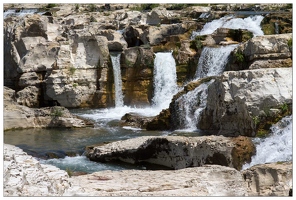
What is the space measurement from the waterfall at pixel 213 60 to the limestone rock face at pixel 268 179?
11953 mm

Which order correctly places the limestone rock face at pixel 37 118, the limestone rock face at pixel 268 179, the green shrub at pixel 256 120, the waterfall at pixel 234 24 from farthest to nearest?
the waterfall at pixel 234 24
the limestone rock face at pixel 37 118
the green shrub at pixel 256 120
the limestone rock face at pixel 268 179

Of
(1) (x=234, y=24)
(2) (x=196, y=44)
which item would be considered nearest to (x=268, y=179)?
(2) (x=196, y=44)

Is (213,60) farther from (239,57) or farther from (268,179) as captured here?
(268,179)

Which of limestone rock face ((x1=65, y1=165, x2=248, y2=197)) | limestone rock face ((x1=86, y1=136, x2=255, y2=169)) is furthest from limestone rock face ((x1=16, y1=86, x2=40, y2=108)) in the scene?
limestone rock face ((x1=65, y1=165, x2=248, y2=197))

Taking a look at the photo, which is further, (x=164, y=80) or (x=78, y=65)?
(x=78, y=65)

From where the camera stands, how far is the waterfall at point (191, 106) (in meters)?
16.1

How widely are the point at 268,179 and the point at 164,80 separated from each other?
14.1m

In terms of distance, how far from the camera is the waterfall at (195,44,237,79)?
19594mm

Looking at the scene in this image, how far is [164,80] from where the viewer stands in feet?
70.6

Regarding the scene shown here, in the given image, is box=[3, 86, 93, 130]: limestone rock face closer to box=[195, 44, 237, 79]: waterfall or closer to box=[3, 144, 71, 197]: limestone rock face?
box=[195, 44, 237, 79]: waterfall

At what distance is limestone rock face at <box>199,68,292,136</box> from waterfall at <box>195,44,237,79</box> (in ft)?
17.9

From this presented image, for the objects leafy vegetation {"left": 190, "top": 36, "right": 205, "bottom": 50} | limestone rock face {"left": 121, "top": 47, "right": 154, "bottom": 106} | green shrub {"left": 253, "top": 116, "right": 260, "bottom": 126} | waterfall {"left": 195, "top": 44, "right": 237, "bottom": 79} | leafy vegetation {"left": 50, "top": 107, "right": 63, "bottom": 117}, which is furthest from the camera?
limestone rock face {"left": 121, "top": 47, "right": 154, "bottom": 106}

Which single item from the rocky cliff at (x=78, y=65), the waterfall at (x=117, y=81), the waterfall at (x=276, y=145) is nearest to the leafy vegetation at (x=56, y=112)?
the rocky cliff at (x=78, y=65)

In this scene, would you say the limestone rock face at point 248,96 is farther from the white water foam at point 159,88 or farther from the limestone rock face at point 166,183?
the white water foam at point 159,88
